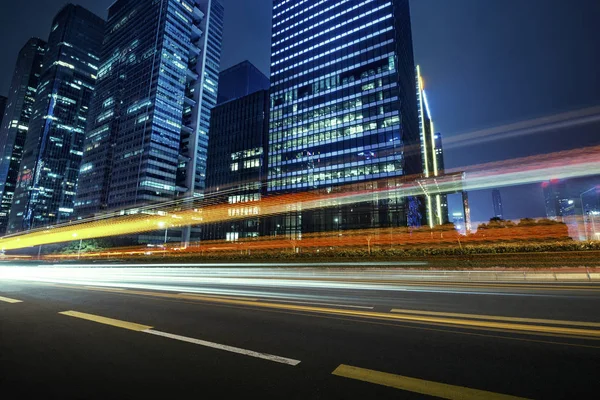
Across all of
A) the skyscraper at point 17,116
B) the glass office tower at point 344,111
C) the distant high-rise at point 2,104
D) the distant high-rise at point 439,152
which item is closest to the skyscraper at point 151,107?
the glass office tower at point 344,111

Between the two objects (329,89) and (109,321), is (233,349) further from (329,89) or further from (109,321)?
(329,89)

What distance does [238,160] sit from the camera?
9400 cm

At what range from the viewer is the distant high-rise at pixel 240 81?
164375mm

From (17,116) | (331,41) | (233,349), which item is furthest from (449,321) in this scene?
(17,116)

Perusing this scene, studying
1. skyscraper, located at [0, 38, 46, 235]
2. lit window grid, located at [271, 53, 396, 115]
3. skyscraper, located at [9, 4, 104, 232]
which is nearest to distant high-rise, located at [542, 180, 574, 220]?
lit window grid, located at [271, 53, 396, 115]

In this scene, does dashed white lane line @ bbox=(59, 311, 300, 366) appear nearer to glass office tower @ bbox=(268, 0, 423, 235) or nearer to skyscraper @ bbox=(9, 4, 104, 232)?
glass office tower @ bbox=(268, 0, 423, 235)

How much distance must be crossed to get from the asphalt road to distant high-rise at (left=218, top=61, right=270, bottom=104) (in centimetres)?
16856

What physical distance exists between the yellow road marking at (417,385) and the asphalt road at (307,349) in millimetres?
13

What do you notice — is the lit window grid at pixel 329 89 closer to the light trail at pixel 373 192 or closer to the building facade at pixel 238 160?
the building facade at pixel 238 160

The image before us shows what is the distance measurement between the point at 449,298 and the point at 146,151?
126m

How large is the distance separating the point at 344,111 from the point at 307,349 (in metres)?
74.0

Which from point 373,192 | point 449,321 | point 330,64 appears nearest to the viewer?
point 449,321

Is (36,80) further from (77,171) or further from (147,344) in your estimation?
(147,344)

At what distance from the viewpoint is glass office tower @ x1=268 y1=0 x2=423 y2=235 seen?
65.0 m
